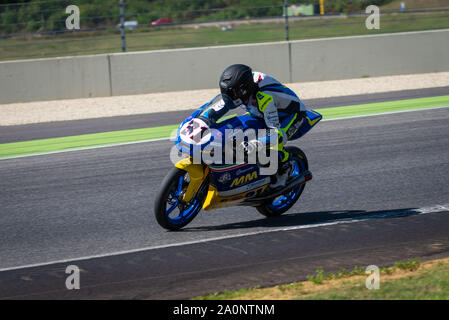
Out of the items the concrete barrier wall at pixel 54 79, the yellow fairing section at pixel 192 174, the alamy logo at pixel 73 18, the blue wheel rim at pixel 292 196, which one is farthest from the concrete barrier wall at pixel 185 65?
the yellow fairing section at pixel 192 174

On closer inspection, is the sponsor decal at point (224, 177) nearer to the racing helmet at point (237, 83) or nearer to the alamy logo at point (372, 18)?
the racing helmet at point (237, 83)

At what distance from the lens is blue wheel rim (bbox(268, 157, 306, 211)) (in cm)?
767

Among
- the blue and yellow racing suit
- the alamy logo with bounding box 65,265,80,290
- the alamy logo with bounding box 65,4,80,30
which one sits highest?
the alamy logo with bounding box 65,4,80,30

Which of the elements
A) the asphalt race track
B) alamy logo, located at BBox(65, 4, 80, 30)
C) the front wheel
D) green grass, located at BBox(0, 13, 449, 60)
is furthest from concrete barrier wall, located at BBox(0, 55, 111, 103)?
the front wheel

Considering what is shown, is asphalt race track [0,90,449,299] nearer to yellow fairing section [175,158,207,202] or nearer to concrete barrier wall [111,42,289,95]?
yellow fairing section [175,158,207,202]

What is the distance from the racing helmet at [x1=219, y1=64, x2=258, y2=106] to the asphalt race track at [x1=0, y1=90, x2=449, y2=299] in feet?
4.75

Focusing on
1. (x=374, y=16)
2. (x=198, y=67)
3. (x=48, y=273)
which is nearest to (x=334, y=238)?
(x=48, y=273)

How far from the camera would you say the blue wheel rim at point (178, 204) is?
6777mm

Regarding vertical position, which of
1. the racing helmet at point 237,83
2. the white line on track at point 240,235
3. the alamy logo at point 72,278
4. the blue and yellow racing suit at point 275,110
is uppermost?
the racing helmet at point 237,83

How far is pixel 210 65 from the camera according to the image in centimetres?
1791

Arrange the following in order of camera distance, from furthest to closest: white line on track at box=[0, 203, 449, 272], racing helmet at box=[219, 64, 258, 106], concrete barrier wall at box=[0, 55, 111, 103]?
concrete barrier wall at box=[0, 55, 111, 103] → racing helmet at box=[219, 64, 258, 106] → white line on track at box=[0, 203, 449, 272]

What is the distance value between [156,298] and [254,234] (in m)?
1.91

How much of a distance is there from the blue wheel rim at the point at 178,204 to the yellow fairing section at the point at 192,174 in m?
0.07
